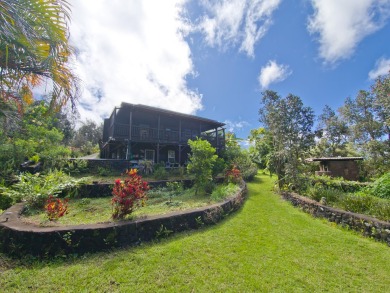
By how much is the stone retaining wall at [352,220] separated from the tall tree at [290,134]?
106 inches

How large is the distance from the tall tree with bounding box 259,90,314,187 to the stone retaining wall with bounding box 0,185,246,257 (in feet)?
26.5

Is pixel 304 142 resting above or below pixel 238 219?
above

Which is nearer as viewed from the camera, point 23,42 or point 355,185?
point 23,42

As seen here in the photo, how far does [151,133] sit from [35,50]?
11.5 metres

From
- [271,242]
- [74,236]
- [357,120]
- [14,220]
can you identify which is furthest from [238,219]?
[357,120]

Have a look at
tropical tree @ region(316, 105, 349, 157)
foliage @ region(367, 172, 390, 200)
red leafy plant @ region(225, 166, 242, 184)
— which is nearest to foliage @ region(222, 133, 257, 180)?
red leafy plant @ region(225, 166, 242, 184)

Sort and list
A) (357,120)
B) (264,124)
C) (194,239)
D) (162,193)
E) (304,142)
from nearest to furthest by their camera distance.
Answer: (194,239), (162,193), (304,142), (264,124), (357,120)

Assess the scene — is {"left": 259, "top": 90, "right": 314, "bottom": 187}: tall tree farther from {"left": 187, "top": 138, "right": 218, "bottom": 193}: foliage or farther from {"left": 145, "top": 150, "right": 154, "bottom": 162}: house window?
{"left": 145, "top": 150, "right": 154, "bottom": 162}: house window

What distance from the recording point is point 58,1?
3.94m

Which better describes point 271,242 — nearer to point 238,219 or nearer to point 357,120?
point 238,219

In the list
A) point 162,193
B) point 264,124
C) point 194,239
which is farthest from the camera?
point 264,124

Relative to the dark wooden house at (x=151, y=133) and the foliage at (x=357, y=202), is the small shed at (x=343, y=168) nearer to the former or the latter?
the foliage at (x=357, y=202)

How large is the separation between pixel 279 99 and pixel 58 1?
431 inches

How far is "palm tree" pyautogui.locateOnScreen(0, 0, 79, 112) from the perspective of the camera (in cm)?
336
